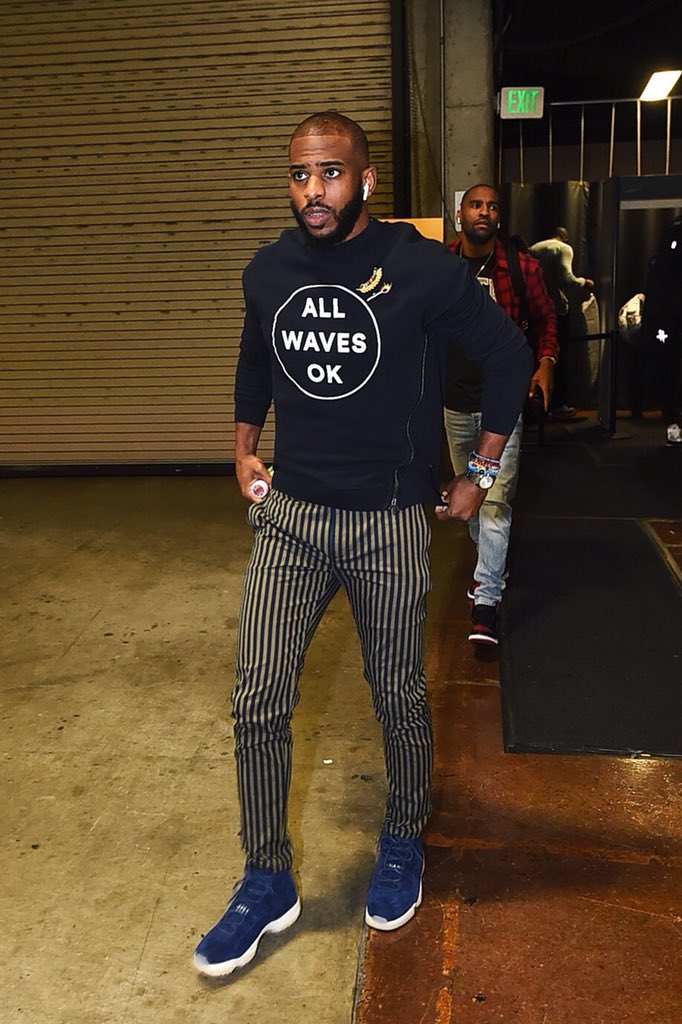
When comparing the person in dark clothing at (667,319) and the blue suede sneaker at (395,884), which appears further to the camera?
the person in dark clothing at (667,319)

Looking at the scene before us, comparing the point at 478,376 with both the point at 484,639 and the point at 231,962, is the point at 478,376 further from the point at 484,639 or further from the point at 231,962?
the point at 231,962

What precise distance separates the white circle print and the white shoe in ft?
21.3

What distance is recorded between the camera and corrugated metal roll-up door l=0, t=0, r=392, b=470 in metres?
6.93

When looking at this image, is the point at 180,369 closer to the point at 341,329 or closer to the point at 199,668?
the point at 199,668

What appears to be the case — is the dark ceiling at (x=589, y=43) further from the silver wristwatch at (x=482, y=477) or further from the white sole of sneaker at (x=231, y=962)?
the white sole of sneaker at (x=231, y=962)

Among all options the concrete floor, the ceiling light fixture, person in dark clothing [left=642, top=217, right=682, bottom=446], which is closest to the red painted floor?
the concrete floor

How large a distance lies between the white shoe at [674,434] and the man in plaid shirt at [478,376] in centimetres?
434

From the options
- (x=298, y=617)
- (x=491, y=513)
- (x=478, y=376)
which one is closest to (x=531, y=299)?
(x=478, y=376)

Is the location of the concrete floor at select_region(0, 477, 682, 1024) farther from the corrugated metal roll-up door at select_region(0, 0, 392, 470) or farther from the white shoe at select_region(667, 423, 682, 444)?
the white shoe at select_region(667, 423, 682, 444)

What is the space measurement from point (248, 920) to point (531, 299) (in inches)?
109

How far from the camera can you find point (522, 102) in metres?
Result: 7.07

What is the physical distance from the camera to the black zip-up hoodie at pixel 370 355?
7.06ft

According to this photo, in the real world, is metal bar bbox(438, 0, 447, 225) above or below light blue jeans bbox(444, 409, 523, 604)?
above

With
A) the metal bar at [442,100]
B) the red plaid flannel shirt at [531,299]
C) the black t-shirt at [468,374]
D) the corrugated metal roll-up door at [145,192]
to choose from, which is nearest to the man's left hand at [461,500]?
the black t-shirt at [468,374]
